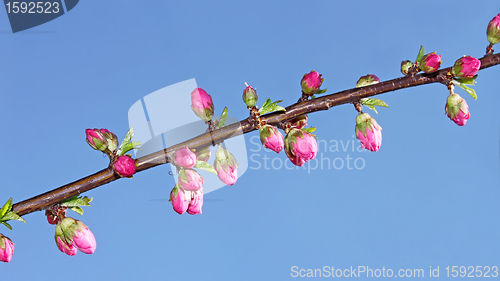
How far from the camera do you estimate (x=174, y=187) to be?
2.21m

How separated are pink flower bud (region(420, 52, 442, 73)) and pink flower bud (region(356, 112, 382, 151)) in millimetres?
406

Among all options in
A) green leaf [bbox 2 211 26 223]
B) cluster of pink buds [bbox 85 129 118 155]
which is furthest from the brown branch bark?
cluster of pink buds [bbox 85 129 118 155]

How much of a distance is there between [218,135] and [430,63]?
1.25m

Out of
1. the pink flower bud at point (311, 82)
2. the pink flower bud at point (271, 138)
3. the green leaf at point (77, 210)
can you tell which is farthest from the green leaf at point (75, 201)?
the pink flower bud at point (311, 82)

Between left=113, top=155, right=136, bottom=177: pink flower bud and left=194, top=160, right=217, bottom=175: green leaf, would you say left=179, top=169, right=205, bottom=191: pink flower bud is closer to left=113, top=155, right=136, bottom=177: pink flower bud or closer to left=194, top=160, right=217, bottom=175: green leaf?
left=194, top=160, right=217, bottom=175: green leaf

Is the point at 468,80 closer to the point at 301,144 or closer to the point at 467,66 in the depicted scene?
the point at 467,66

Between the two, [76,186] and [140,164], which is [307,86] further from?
[76,186]

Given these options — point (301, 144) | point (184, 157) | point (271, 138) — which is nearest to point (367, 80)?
point (301, 144)

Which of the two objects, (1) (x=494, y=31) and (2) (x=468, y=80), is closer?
(2) (x=468, y=80)

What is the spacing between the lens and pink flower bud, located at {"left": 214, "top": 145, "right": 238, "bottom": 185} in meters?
2.16

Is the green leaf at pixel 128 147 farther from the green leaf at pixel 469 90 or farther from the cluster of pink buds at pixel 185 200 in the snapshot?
the green leaf at pixel 469 90

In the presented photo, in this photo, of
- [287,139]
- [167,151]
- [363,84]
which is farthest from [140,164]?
[363,84]

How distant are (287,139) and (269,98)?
0.27 m

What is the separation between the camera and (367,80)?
87.9 inches
